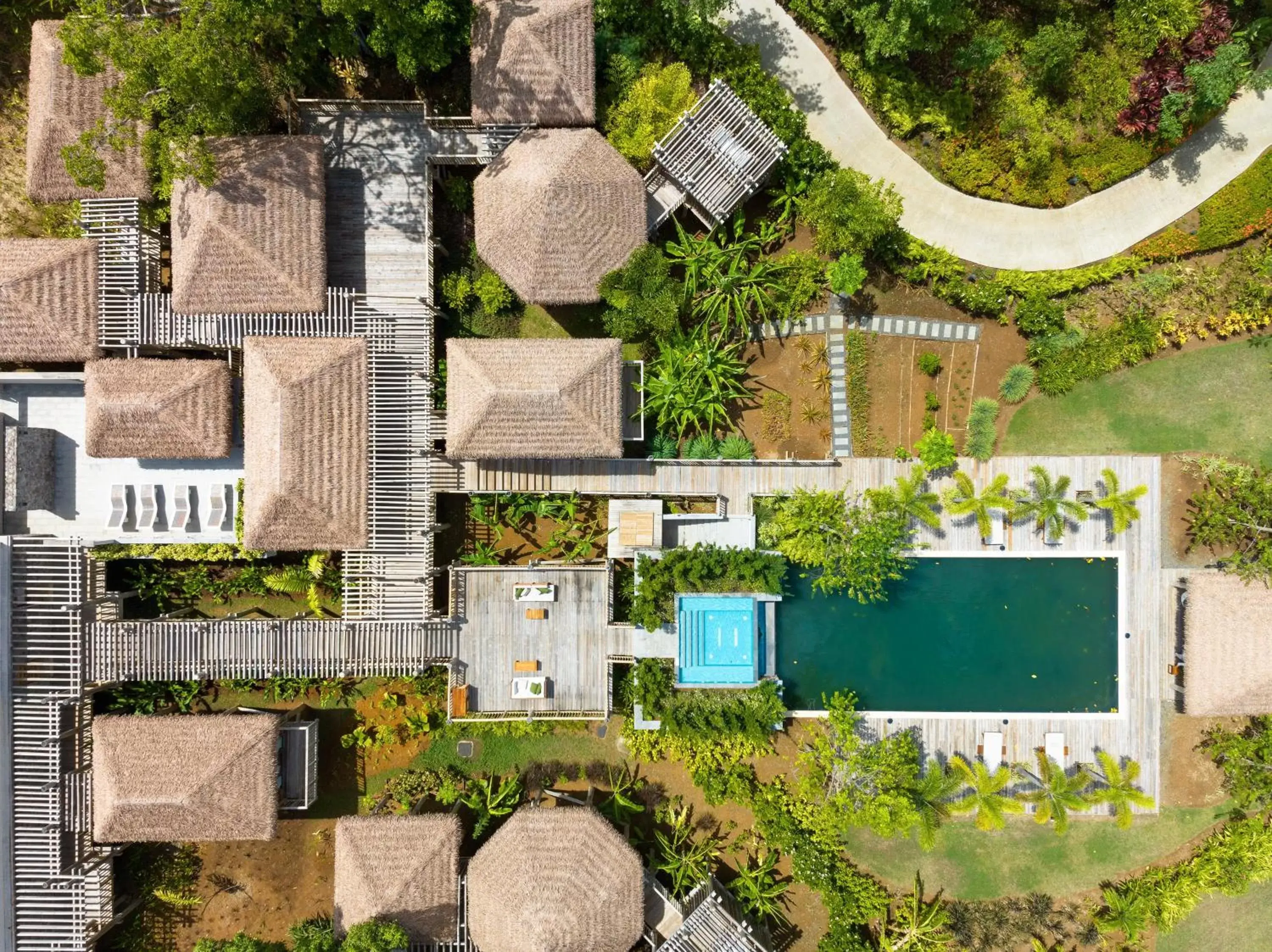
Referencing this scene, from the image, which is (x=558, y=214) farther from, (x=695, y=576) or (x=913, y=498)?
(x=913, y=498)

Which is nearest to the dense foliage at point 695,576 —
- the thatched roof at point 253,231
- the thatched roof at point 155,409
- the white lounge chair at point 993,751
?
the white lounge chair at point 993,751

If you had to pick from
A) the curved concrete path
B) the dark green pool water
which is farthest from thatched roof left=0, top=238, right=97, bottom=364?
the dark green pool water

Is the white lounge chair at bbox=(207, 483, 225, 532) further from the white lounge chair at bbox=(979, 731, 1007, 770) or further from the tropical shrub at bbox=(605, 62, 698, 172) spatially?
the white lounge chair at bbox=(979, 731, 1007, 770)

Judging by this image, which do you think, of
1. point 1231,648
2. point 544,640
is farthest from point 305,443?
point 1231,648

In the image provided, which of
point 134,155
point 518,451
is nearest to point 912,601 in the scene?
point 518,451

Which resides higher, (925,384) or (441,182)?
(441,182)

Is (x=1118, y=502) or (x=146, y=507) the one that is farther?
(x=1118, y=502)

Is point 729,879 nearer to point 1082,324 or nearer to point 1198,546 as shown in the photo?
point 1198,546
